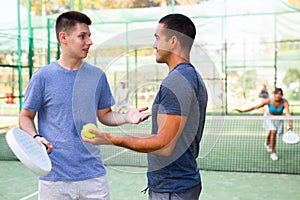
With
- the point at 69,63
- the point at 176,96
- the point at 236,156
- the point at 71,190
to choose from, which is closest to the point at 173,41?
the point at 176,96

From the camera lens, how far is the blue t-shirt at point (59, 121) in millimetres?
2738

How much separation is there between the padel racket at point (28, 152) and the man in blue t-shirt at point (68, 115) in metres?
0.30

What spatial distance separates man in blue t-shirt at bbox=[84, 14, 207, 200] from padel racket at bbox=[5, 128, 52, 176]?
0.86ft

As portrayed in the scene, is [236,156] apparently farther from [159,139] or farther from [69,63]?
[159,139]

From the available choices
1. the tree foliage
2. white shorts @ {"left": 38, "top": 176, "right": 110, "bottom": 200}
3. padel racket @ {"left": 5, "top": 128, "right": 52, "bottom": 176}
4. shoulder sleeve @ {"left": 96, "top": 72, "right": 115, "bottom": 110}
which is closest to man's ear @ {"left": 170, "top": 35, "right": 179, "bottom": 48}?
shoulder sleeve @ {"left": 96, "top": 72, "right": 115, "bottom": 110}

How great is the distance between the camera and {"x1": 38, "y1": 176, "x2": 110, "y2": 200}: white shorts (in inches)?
108

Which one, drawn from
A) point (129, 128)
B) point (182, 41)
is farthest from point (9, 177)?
point (182, 41)

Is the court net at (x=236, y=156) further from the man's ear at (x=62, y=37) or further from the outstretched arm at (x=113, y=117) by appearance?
the man's ear at (x=62, y=37)

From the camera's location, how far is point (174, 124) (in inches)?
85.8

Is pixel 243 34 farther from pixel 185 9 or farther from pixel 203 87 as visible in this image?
pixel 203 87

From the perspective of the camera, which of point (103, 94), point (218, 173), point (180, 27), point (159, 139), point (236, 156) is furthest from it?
point (236, 156)

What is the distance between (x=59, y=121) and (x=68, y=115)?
0.06 metres

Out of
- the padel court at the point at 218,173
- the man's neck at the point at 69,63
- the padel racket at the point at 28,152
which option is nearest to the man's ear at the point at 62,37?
the man's neck at the point at 69,63

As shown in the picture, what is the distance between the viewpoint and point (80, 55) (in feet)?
9.25
